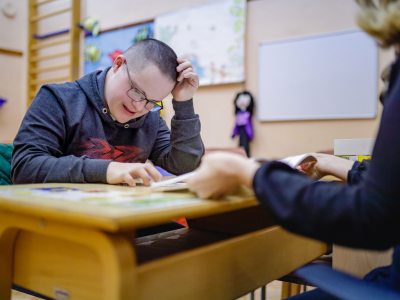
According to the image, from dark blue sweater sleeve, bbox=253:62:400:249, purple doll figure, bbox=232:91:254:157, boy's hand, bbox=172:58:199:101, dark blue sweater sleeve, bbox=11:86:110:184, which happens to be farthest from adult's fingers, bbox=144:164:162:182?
purple doll figure, bbox=232:91:254:157

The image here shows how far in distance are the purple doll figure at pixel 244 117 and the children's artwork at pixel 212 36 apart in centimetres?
17

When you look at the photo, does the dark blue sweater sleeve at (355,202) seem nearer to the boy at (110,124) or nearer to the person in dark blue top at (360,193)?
the person in dark blue top at (360,193)

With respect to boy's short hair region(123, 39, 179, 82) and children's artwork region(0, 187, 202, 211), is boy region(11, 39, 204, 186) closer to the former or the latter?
boy's short hair region(123, 39, 179, 82)

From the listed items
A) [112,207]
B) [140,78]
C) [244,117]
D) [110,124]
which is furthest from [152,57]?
[244,117]

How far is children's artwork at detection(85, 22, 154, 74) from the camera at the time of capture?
3.33 meters

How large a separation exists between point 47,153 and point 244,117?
81.1 inches

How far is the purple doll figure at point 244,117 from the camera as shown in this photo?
110 inches

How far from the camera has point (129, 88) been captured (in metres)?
1.09

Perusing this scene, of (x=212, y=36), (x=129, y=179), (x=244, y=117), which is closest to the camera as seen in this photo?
(x=129, y=179)

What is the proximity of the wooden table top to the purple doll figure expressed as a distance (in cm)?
224

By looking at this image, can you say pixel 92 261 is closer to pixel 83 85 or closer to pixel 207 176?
pixel 207 176

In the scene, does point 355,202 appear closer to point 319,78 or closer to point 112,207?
point 112,207

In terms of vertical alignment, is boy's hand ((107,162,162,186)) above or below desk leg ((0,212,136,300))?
above

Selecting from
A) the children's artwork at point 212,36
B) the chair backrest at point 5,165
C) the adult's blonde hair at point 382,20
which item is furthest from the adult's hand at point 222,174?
the children's artwork at point 212,36
